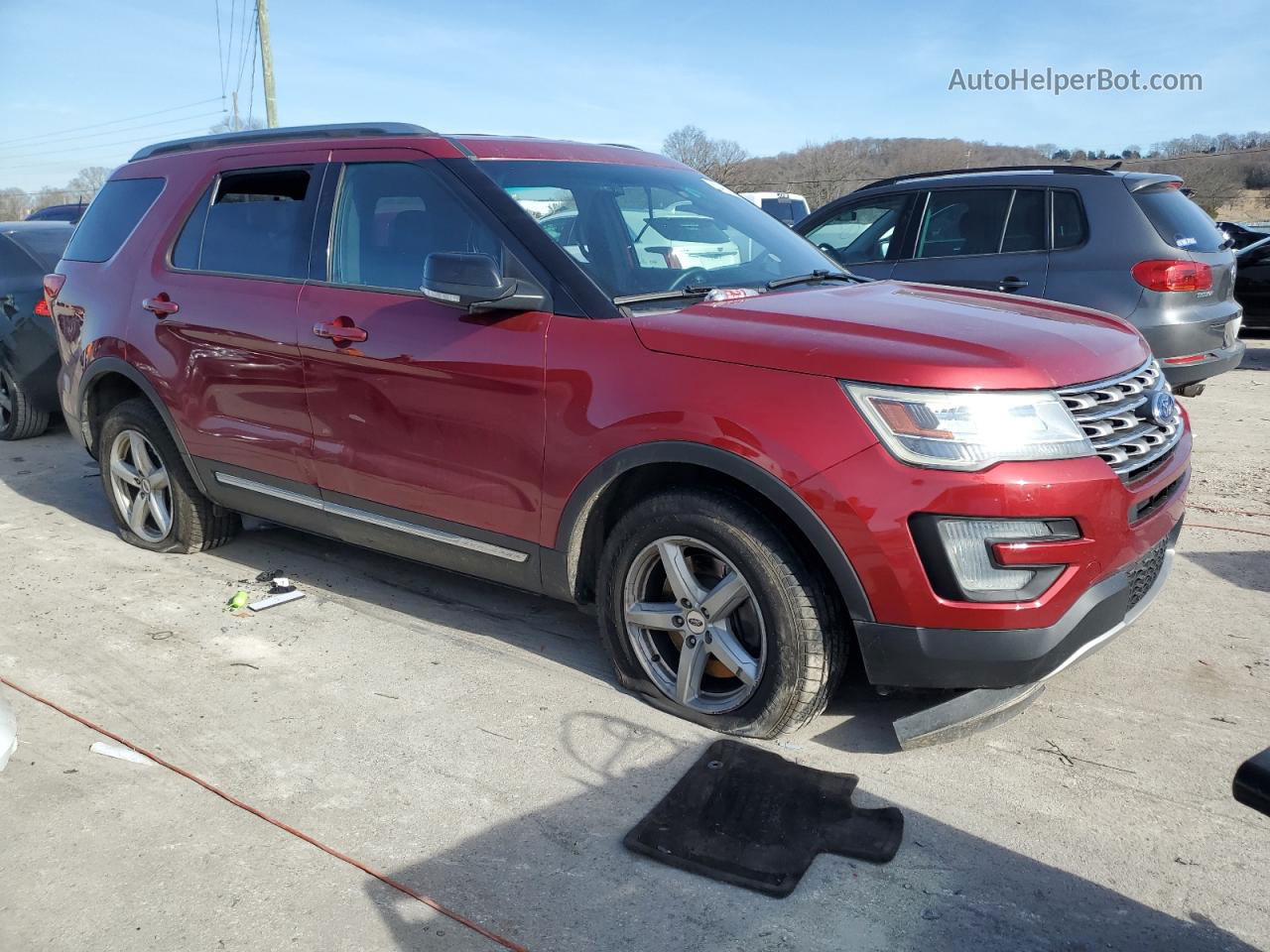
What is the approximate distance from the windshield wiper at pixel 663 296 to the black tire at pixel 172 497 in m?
2.66

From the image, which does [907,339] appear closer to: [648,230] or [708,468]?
[708,468]

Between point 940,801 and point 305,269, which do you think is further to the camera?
point 305,269

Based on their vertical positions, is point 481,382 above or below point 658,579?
above

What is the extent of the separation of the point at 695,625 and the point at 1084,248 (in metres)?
4.69

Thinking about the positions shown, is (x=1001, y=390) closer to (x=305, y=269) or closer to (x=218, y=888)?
(x=218, y=888)

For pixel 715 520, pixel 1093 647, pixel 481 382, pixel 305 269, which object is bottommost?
pixel 1093 647

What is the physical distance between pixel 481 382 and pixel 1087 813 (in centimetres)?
230

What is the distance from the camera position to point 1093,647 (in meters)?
3.09

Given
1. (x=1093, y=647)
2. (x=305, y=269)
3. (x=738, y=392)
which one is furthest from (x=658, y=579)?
(x=305, y=269)

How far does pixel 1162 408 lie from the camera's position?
3.37 metres

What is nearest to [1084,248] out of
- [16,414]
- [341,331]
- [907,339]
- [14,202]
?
[907,339]

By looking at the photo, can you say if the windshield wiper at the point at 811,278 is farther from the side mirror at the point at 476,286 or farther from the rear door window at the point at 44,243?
the rear door window at the point at 44,243

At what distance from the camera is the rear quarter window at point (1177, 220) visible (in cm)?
667

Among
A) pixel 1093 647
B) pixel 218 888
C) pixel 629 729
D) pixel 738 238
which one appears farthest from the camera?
pixel 738 238
